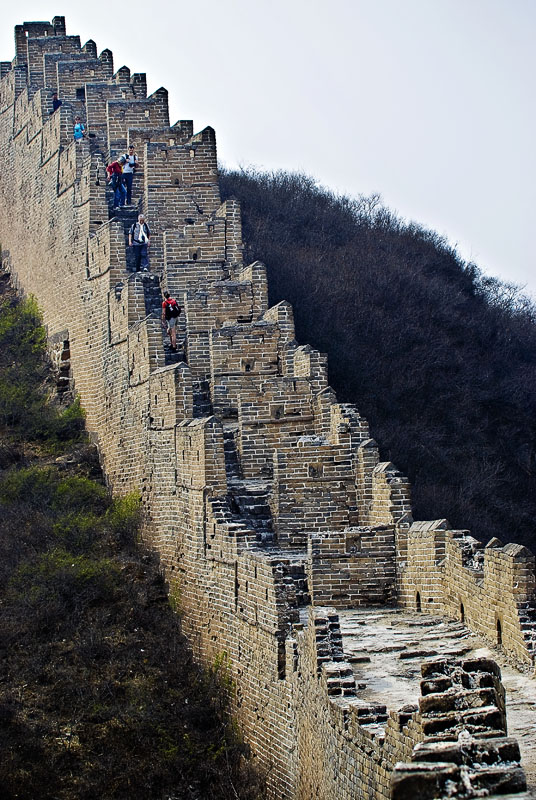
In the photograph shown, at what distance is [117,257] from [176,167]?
10.0 feet

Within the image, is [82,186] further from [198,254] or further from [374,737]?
Answer: [374,737]

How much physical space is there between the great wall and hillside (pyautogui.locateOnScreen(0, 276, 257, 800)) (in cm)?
47

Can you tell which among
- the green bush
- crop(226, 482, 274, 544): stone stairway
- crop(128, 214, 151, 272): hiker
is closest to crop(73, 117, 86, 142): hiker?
crop(128, 214, 151, 272): hiker

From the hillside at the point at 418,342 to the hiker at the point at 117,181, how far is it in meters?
8.45

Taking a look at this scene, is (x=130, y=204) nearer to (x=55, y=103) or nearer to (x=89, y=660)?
(x=55, y=103)

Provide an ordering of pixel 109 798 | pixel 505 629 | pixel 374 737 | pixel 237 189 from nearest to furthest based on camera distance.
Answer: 1. pixel 374 737
2. pixel 505 629
3. pixel 109 798
4. pixel 237 189

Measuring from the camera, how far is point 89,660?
2106 centimetres

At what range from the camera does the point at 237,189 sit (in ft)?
152

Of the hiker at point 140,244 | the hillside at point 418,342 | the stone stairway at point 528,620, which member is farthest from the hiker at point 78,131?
the stone stairway at point 528,620

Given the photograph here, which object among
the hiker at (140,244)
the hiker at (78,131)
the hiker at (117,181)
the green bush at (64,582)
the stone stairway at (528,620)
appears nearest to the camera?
the stone stairway at (528,620)

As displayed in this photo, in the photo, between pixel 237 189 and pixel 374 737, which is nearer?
pixel 374 737

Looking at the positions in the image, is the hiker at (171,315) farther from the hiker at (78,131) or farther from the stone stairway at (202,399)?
the hiker at (78,131)

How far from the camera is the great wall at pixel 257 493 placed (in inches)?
545

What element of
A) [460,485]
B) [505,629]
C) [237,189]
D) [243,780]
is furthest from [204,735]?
[237,189]
